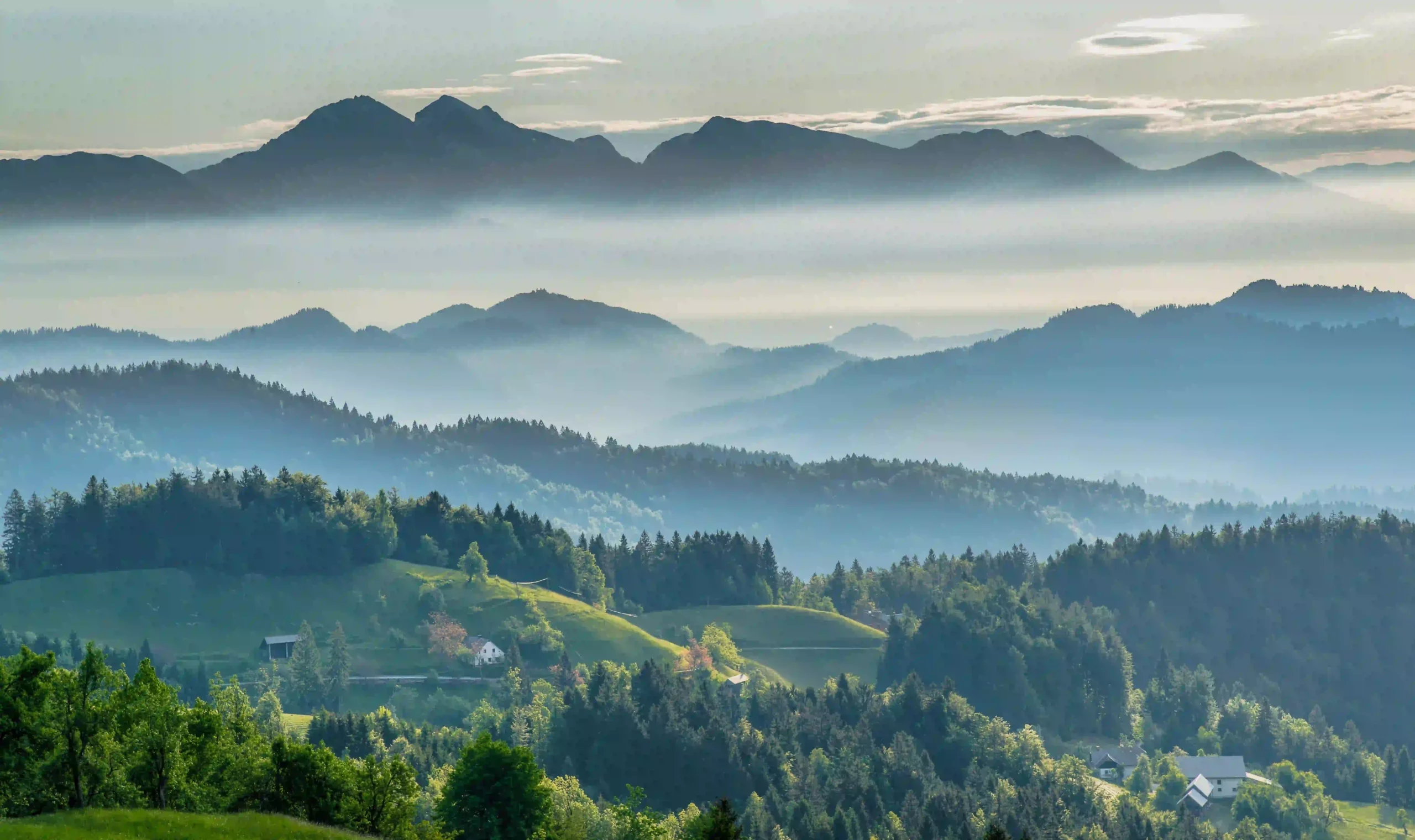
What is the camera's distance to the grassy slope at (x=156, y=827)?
61031 mm

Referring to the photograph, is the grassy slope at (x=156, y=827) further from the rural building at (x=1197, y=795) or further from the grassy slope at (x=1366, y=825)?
the grassy slope at (x=1366, y=825)

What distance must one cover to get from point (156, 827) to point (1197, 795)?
5657 inches

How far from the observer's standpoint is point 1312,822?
182125mm

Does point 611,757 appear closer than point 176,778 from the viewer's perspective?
No

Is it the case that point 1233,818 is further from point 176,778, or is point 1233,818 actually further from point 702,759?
point 176,778

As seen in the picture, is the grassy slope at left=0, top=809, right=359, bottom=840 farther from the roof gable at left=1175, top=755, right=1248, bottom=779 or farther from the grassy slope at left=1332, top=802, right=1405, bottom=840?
the grassy slope at left=1332, top=802, right=1405, bottom=840

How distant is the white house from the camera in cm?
18900

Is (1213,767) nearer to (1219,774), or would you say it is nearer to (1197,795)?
(1219,774)

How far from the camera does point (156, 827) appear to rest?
63.9m

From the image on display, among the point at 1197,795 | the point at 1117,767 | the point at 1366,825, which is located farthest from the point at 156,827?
the point at 1366,825

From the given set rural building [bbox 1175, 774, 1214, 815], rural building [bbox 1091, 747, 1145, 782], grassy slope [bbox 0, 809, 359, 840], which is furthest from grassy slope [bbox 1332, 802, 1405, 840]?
grassy slope [bbox 0, 809, 359, 840]

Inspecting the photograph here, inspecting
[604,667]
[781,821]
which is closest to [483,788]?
[781,821]

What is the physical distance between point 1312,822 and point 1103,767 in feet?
82.3

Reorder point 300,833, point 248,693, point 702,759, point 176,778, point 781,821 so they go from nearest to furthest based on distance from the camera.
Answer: point 300,833 < point 176,778 < point 781,821 < point 702,759 < point 248,693
